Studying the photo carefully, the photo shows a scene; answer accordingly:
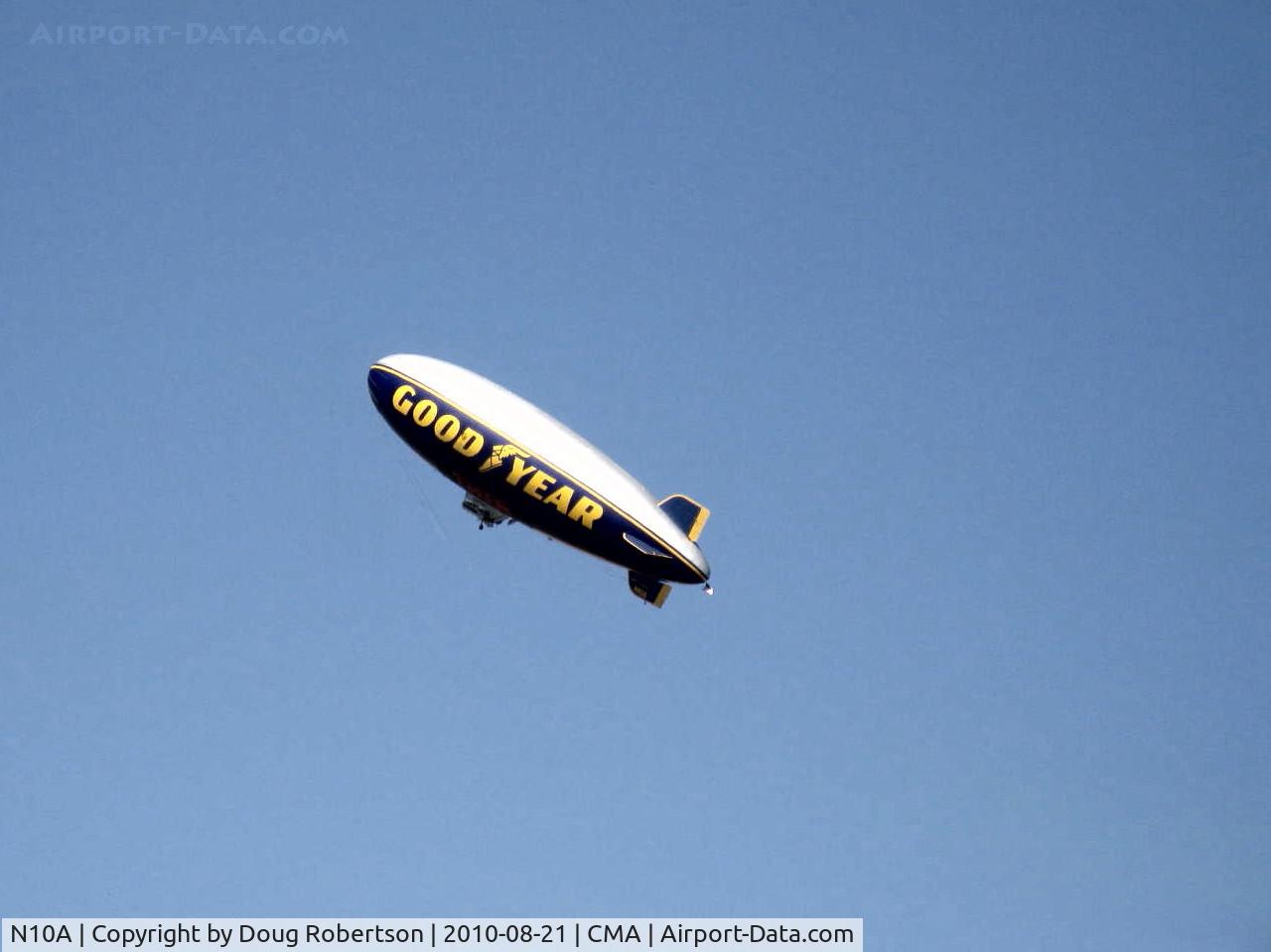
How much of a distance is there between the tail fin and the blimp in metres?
0.17

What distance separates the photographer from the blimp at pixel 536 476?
8138 centimetres

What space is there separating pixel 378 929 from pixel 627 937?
928 centimetres

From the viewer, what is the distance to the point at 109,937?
251ft

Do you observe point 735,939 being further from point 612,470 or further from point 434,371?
point 434,371

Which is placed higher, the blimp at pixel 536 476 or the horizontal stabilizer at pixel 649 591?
the blimp at pixel 536 476

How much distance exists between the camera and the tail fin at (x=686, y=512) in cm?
8538

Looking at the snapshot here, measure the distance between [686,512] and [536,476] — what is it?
742 centimetres

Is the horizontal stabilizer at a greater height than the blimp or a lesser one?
lesser

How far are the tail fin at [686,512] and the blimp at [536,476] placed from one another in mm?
169

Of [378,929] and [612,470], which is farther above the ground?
[612,470]

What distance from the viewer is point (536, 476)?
81.5m

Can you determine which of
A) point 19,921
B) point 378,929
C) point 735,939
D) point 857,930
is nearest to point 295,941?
point 378,929

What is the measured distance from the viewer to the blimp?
81375 millimetres

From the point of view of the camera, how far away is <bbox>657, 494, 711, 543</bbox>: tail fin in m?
85.4
